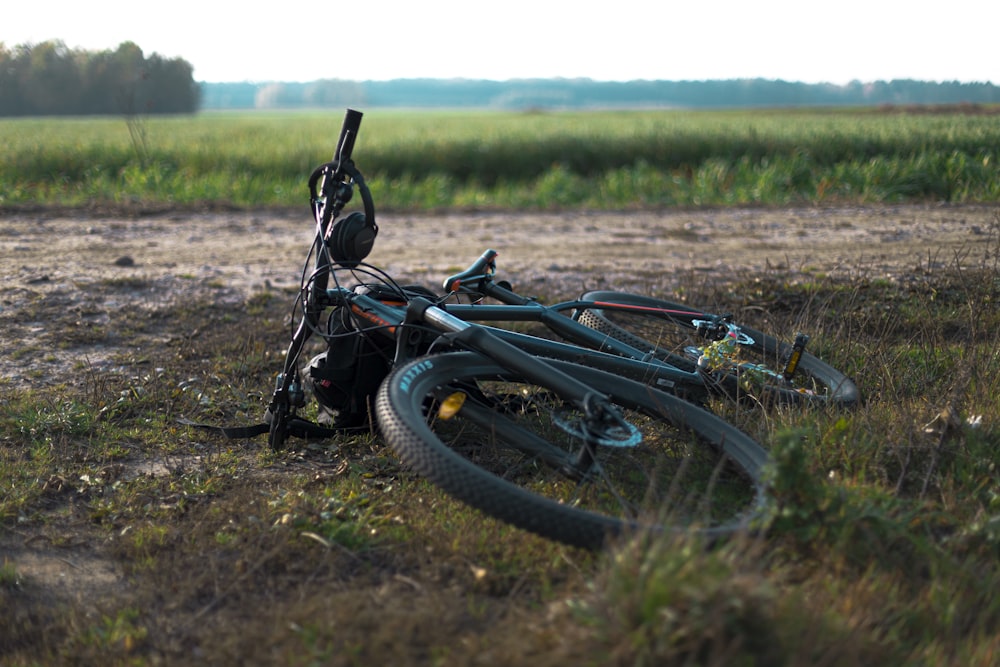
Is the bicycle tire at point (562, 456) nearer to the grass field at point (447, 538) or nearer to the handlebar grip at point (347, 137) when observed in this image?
the grass field at point (447, 538)

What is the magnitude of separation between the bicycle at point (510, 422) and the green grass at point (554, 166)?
322 inches

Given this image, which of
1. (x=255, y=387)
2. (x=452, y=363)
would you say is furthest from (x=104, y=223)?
(x=452, y=363)

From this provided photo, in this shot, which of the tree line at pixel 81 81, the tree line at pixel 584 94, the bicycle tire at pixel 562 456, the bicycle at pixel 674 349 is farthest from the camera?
the tree line at pixel 584 94

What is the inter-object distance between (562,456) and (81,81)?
1057 inches

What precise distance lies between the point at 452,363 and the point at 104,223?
793 cm

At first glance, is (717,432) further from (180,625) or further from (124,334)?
(124,334)

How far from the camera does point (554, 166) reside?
16.8 meters

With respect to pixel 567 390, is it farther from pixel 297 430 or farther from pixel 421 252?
pixel 421 252

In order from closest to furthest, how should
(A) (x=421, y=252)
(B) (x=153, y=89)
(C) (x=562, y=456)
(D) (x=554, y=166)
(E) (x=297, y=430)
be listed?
(C) (x=562, y=456) → (E) (x=297, y=430) → (A) (x=421, y=252) → (D) (x=554, y=166) → (B) (x=153, y=89)

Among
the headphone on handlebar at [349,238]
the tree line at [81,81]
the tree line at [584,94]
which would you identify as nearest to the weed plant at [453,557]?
the headphone on handlebar at [349,238]

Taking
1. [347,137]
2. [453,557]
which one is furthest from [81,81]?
[453,557]

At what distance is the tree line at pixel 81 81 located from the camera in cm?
1656

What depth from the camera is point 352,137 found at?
3.85 meters

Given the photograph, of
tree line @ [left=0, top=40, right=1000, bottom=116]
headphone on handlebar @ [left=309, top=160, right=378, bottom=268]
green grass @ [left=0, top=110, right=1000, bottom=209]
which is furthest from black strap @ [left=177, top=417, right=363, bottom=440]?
tree line @ [left=0, top=40, right=1000, bottom=116]
